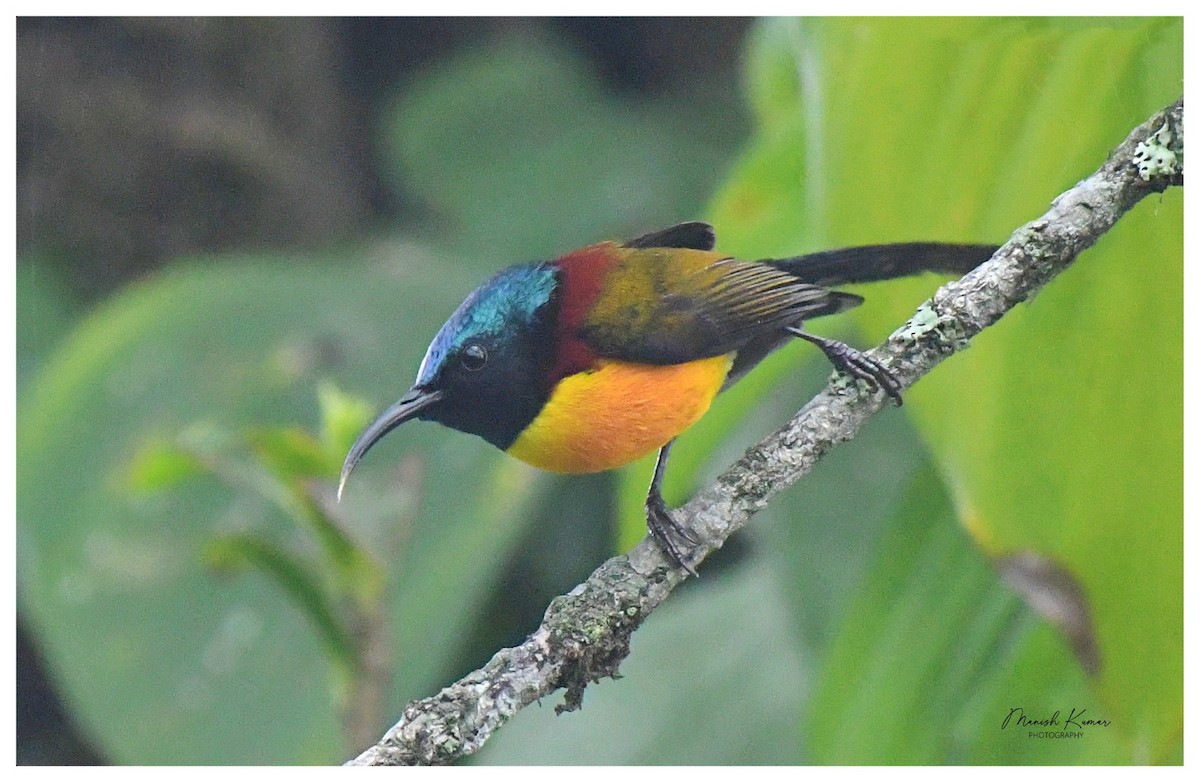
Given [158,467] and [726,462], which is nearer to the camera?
[158,467]

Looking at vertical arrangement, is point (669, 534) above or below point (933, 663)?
above

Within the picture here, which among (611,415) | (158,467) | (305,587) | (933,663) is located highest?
(611,415)

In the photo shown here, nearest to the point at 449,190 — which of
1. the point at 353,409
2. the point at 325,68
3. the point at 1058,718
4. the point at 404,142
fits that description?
the point at 404,142

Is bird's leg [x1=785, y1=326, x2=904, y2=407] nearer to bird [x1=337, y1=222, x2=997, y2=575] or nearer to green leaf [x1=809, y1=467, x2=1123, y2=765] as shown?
bird [x1=337, y1=222, x2=997, y2=575]

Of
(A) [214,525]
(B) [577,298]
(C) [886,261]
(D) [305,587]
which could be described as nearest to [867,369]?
(C) [886,261]

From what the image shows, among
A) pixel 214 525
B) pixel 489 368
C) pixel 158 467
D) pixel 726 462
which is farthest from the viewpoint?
pixel 214 525

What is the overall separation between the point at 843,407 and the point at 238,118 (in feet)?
Result: 4.89

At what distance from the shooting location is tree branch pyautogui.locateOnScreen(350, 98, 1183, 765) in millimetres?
1020

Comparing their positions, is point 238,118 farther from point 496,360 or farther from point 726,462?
point 496,360

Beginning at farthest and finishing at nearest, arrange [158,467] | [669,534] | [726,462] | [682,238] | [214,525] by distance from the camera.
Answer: [214,525], [726,462], [158,467], [682,238], [669,534]

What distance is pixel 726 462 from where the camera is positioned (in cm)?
165

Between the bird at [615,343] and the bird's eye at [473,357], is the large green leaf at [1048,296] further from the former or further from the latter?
the bird's eye at [473,357]
